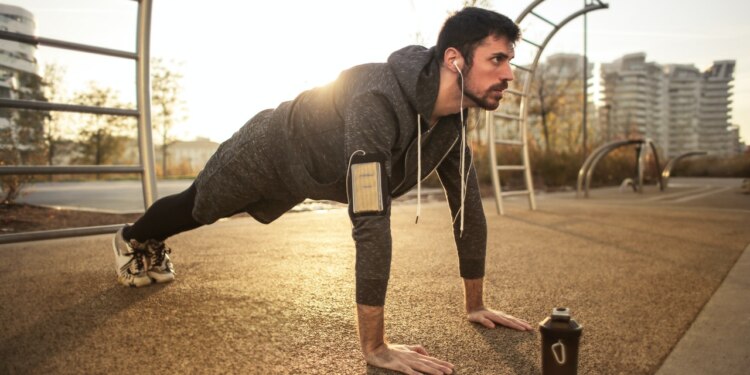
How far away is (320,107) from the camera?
1.68m

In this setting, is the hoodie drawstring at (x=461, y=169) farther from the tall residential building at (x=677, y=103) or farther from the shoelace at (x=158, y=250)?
the tall residential building at (x=677, y=103)

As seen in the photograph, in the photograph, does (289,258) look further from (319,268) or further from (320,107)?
(320,107)

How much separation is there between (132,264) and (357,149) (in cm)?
150

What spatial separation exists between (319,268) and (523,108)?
443cm

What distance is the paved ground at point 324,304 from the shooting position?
151 centimetres

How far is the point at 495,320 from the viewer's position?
1.83m


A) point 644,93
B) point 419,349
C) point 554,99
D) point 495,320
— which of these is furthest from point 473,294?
point 644,93

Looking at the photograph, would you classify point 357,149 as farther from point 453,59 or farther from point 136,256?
point 136,256

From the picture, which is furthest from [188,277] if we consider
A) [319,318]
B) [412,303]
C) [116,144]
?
[116,144]

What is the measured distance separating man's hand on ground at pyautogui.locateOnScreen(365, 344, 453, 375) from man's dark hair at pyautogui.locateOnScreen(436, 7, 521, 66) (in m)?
0.88

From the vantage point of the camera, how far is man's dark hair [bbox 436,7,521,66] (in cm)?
154

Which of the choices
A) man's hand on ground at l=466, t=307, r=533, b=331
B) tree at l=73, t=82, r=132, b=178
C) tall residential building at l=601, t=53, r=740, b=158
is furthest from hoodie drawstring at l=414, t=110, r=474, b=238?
tall residential building at l=601, t=53, r=740, b=158

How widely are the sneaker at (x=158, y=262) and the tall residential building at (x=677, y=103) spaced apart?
12801cm

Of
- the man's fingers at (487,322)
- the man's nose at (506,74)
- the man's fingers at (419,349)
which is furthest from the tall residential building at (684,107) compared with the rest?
the man's fingers at (419,349)
